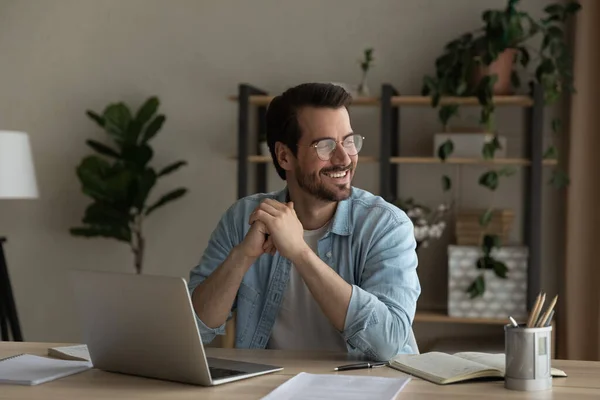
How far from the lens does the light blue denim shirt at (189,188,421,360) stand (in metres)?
2.01

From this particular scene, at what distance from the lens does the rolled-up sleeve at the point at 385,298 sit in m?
1.83

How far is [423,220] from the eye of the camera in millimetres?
3775

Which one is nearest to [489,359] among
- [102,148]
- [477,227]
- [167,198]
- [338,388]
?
[338,388]

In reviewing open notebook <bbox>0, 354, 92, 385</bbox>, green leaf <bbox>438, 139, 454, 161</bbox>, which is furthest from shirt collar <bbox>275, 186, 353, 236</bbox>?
green leaf <bbox>438, 139, 454, 161</bbox>

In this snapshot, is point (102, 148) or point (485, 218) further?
point (102, 148)

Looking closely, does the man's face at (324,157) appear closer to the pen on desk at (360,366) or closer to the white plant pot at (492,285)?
the pen on desk at (360,366)

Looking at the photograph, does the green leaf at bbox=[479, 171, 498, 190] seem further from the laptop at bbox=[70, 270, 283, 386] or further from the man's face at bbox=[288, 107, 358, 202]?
the laptop at bbox=[70, 270, 283, 386]

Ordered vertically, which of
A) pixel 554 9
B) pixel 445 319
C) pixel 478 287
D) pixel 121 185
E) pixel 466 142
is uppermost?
pixel 554 9

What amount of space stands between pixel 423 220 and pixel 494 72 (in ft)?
2.33

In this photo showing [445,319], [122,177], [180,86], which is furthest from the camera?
[180,86]

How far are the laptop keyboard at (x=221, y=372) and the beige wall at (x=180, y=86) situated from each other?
2466mm

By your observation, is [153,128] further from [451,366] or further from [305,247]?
[451,366]

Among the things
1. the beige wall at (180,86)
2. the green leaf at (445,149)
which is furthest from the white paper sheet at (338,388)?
the beige wall at (180,86)

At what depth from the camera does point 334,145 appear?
216 cm
